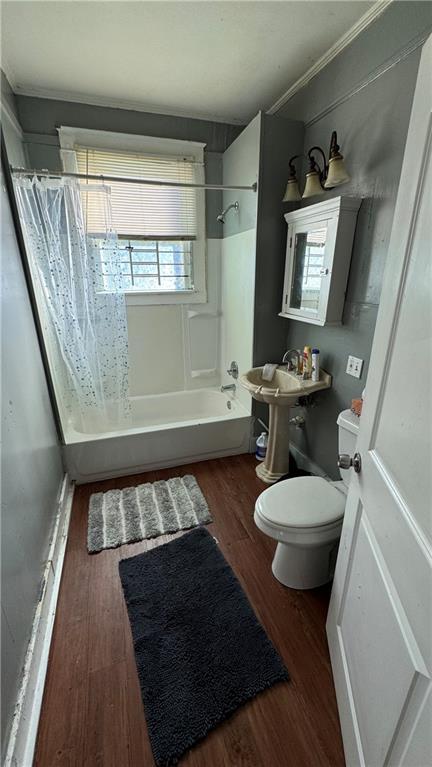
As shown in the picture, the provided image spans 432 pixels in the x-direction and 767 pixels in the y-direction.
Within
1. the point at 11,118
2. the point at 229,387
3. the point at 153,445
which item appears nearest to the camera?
the point at 11,118

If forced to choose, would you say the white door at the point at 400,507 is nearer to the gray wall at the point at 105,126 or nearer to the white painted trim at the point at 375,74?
the white painted trim at the point at 375,74

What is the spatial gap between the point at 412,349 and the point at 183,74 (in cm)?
225

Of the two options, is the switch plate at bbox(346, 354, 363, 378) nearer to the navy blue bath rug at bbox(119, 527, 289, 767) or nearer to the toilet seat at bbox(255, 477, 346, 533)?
the toilet seat at bbox(255, 477, 346, 533)

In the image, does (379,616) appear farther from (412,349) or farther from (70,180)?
(70,180)

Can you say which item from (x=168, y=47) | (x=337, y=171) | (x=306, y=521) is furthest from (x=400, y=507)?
(x=168, y=47)

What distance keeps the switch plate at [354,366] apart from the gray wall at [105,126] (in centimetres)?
188

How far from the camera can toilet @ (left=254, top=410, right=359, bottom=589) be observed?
4.52 ft

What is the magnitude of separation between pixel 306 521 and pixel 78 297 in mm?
1899

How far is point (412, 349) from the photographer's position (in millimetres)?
701

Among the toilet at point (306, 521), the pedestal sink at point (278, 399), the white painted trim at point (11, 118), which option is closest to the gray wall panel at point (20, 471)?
the white painted trim at point (11, 118)

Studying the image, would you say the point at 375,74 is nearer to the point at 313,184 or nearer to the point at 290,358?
the point at 313,184

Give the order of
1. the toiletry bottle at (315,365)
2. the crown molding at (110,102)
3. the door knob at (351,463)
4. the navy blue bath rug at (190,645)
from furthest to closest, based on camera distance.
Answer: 1. the crown molding at (110,102)
2. the toiletry bottle at (315,365)
3. the navy blue bath rug at (190,645)
4. the door knob at (351,463)

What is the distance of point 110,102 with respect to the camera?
227cm

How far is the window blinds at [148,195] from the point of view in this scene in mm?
2410
